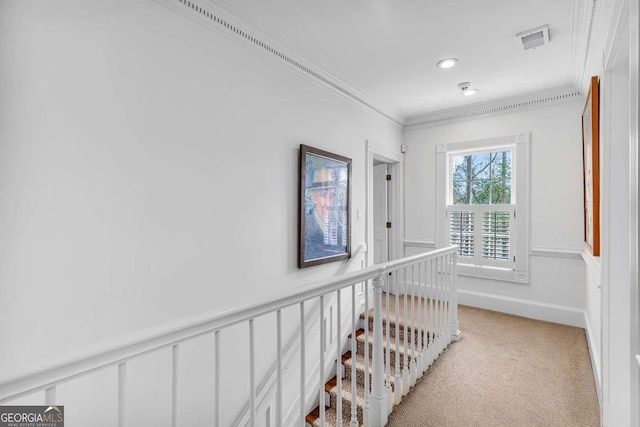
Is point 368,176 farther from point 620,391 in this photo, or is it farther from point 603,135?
point 620,391

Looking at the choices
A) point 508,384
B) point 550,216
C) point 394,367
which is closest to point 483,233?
point 550,216

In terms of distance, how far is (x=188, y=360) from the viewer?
1913 millimetres

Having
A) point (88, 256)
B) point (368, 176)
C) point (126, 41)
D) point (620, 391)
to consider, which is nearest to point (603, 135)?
point (620, 391)

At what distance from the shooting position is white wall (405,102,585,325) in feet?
11.1

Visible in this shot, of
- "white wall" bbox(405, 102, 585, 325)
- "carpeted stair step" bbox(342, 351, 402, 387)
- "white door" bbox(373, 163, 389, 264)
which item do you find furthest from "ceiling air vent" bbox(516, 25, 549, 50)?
"carpeted stair step" bbox(342, 351, 402, 387)

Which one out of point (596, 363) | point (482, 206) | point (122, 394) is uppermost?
point (482, 206)

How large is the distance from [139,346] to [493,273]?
3.99 metres

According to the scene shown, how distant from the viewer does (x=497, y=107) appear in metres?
3.82

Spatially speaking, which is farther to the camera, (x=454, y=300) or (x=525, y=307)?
(x=525, y=307)

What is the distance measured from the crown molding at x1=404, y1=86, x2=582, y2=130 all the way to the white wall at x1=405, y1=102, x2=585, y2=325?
0.06 meters

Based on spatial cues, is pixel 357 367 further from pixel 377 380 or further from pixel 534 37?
pixel 534 37

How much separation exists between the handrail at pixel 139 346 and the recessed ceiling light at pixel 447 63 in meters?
2.42

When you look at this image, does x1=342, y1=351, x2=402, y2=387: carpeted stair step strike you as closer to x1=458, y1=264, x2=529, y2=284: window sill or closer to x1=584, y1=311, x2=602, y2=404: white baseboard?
x1=584, y1=311, x2=602, y2=404: white baseboard

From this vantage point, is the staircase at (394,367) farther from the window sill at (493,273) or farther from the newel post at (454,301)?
the window sill at (493,273)
